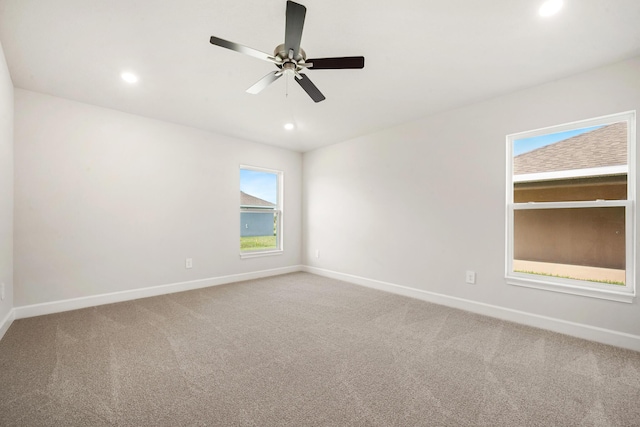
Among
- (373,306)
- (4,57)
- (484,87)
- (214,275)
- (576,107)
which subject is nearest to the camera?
(4,57)

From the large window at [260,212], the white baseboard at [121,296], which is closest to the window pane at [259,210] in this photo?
the large window at [260,212]

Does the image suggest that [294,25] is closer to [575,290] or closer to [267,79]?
[267,79]

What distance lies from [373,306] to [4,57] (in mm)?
4291

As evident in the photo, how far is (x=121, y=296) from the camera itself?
3438mm

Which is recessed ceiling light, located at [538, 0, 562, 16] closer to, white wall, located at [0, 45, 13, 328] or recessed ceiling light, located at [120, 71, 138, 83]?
recessed ceiling light, located at [120, 71, 138, 83]

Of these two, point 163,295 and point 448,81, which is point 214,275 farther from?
point 448,81

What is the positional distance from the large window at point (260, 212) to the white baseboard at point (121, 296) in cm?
44

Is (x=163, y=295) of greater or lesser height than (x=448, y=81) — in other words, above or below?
below

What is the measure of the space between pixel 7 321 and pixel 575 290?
17.6ft

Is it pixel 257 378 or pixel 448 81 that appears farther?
pixel 448 81

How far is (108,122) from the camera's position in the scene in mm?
3373

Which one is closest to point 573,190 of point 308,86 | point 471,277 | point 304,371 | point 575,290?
point 575,290

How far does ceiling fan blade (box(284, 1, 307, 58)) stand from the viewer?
1526 mm

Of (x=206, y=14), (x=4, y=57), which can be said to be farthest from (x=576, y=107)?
(x=4, y=57)
